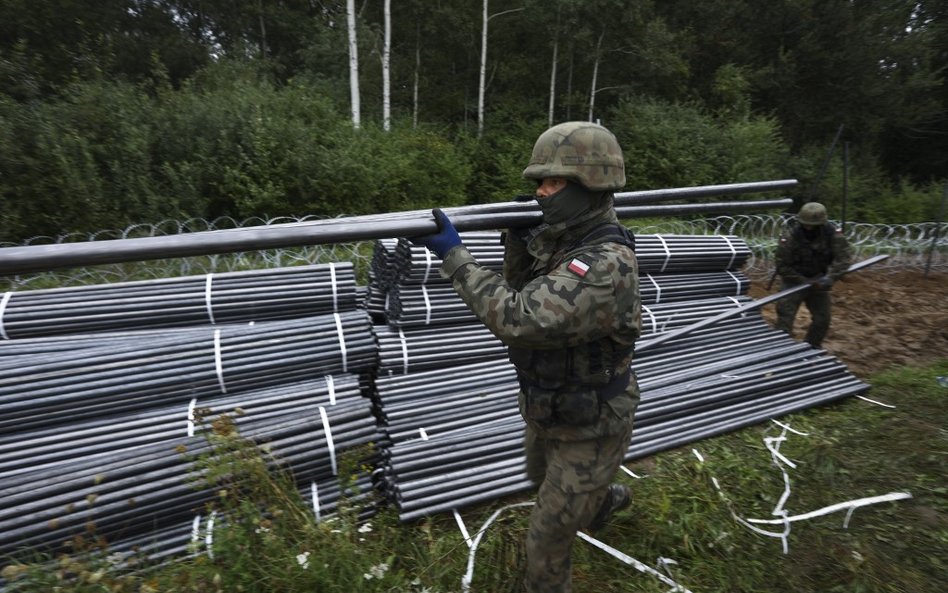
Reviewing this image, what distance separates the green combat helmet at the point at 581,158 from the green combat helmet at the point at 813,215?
15.6 ft

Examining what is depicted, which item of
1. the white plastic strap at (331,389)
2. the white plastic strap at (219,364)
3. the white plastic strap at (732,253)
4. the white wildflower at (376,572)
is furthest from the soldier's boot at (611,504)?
the white plastic strap at (732,253)

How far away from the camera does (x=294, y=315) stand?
478 centimetres

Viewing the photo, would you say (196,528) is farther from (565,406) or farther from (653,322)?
(653,322)

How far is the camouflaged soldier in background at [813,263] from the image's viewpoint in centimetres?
600

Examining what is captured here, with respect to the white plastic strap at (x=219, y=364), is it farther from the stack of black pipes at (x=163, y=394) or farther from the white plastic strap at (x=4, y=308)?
the white plastic strap at (x=4, y=308)

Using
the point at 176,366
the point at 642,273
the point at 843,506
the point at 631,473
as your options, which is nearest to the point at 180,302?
the point at 176,366

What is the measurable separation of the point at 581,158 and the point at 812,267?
5.24 metres

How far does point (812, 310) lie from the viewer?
6.43 meters

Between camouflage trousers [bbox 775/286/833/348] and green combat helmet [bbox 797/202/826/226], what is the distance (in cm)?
80

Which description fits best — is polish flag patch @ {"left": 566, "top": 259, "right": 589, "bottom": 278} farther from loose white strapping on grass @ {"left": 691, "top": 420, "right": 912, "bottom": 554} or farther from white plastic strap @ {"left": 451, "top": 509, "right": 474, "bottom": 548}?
loose white strapping on grass @ {"left": 691, "top": 420, "right": 912, "bottom": 554}

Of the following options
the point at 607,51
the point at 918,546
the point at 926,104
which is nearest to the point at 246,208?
the point at 918,546

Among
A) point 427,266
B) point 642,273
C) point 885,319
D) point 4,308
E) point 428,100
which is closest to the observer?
point 4,308

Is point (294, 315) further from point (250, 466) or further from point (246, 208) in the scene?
point (246, 208)

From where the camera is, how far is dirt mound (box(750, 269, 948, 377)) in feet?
21.9
